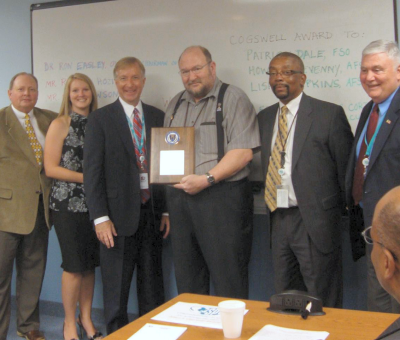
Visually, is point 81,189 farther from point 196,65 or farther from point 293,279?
point 293,279

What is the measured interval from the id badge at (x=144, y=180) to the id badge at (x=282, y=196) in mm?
854

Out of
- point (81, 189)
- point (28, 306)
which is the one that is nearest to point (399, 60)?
point (81, 189)

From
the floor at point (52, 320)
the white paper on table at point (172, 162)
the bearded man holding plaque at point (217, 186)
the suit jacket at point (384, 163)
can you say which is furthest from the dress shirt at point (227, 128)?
the floor at point (52, 320)

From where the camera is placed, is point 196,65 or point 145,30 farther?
point 145,30

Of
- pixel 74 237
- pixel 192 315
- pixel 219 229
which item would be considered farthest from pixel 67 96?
pixel 192 315

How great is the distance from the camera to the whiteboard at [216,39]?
2.98 m

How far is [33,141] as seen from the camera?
3391mm

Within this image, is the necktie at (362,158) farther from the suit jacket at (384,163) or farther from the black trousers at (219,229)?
the black trousers at (219,229)

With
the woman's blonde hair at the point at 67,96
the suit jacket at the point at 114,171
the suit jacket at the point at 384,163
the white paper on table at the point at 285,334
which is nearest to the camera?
the white paper on table at the point at 285,334

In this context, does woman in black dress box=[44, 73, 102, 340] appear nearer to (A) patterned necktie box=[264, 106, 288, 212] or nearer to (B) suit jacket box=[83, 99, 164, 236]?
(B) suit jacket box=[83, 99, 164, 236]

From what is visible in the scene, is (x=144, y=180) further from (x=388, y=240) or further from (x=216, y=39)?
(x=388, y=240)

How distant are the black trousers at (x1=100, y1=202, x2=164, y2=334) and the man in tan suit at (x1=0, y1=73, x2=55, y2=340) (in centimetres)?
65

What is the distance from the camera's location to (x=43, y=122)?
3.50m

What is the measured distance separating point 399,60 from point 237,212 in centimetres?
116
